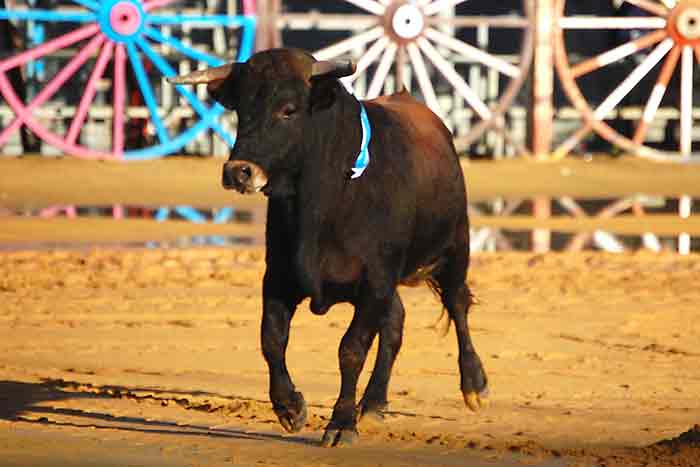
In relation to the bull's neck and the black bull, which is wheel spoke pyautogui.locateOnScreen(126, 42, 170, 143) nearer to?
the black bull

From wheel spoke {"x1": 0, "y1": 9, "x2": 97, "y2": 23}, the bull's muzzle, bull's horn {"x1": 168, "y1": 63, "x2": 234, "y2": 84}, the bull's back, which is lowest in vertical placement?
wheel spoke {"x1": 0, "y1": 9, "x2": 97, "y2": 23}

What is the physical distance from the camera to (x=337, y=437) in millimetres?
6633

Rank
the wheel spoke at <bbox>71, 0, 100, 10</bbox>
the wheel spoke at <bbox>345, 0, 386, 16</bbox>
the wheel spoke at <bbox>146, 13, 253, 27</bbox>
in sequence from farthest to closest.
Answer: the wheel spoke at <bbox>345, 0, 386, 16</bbox> < the wheel spoke at <bbox>146, 13, 253, 27</bbox> < the wheel spoke at <bbox>71, 0, 100, 10</bbox>

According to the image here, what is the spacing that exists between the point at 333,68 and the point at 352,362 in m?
1.11

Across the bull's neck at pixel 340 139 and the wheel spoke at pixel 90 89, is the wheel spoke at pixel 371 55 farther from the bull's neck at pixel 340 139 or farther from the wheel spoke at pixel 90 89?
the bull's neck at pixel 340 139

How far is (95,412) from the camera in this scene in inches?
289

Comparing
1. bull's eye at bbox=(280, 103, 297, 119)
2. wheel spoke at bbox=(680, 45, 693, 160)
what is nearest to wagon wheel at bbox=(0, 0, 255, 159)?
wheel spoke at bbox=(680, 45, 693, 160)

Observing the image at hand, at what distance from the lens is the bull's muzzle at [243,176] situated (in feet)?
20.7

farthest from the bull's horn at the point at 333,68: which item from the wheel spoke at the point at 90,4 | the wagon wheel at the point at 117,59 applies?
the wheel spoke at the point at 90,4

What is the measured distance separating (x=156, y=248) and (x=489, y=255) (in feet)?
8.11

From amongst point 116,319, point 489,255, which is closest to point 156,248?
point 489,255

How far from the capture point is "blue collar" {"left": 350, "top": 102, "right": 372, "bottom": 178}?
22.6ft

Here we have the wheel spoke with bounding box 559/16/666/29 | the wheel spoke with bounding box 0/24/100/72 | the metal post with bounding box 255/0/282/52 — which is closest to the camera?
the wheel spoke with bounding box 0/24/100/72

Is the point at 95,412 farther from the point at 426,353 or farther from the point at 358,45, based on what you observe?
the point at 358,45
